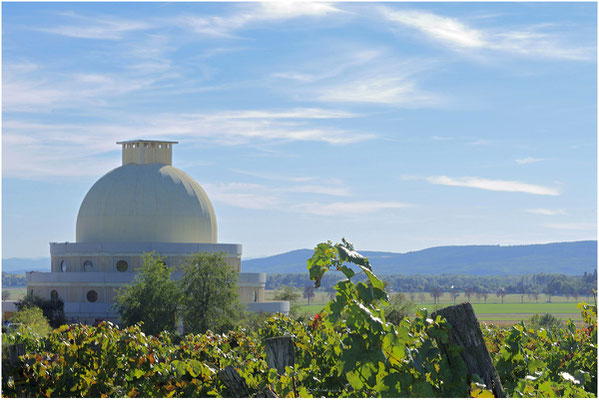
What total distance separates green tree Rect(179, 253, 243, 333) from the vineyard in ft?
98.7

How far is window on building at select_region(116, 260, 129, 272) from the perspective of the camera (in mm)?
53750

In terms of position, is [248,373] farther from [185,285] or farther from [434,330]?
[185,285]

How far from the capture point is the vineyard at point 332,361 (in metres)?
4.67

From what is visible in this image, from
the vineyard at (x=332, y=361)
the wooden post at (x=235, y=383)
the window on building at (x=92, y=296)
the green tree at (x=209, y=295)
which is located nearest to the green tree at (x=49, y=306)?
the window on building at (x=92, y=296)

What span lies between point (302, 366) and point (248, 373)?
0.72 meters

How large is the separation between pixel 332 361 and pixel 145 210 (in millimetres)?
50562

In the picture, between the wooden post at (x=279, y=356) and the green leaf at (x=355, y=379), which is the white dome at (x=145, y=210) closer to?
the wooden post at (x=279, y=356)

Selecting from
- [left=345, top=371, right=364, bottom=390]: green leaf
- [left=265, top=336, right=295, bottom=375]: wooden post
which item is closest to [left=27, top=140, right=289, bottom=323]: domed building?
[left=265, top=336, right=295, bottom=375]: wooden post

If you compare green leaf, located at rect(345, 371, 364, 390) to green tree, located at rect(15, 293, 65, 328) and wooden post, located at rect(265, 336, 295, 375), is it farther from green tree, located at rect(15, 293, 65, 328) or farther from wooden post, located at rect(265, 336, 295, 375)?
green tree, located at rect(15, 293, 65, 328)

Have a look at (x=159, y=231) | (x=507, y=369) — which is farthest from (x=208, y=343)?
(x=159, y=231)

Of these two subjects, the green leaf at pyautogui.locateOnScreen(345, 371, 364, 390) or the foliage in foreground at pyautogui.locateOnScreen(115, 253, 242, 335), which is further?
the foliage in foreground at pyautogui.locateOnScreen(115, 253, 242, 335)

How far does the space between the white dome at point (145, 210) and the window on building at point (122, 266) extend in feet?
9.25

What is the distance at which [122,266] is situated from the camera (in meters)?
53.8

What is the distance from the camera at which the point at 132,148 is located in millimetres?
60156
